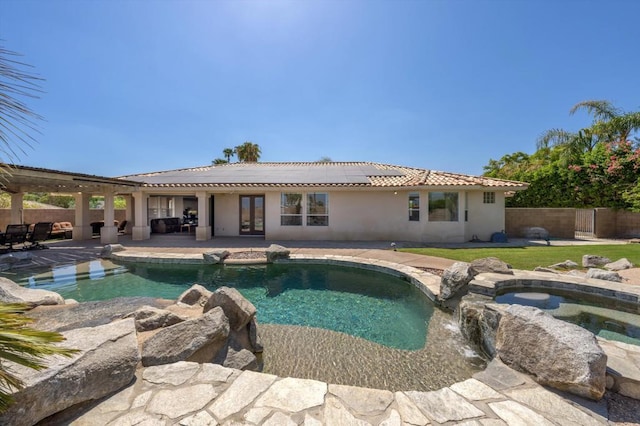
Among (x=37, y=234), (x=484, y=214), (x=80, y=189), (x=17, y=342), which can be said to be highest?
(x=80, y=189)

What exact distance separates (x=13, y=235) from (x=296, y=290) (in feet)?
48.8

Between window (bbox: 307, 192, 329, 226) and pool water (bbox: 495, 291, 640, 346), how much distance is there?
1075cm

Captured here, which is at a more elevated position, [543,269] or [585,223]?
[585,223]

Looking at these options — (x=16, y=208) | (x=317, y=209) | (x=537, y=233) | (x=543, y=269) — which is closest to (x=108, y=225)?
(x=16, y=208)

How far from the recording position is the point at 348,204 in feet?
52.6

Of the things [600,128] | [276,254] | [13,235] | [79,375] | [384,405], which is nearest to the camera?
[79,375]

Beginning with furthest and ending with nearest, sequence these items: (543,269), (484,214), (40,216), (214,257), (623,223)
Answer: (40,216) < (623,223) < (484,214) < (214,257) < (543,269)

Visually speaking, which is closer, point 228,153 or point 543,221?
point 543,221

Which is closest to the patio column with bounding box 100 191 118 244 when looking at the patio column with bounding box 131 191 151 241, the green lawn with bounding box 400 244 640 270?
the patio column with bounding box 131 191 151 241

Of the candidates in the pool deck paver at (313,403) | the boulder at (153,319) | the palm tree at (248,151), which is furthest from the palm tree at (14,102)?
the palm tree at (248,151)

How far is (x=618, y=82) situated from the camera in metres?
15.0

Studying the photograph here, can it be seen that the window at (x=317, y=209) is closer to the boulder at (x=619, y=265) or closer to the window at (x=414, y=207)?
the window at (x=414, y=207)

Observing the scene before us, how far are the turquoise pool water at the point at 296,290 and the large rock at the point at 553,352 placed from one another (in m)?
1.82

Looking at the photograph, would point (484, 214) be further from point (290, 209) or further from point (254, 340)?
point (254, 340)
